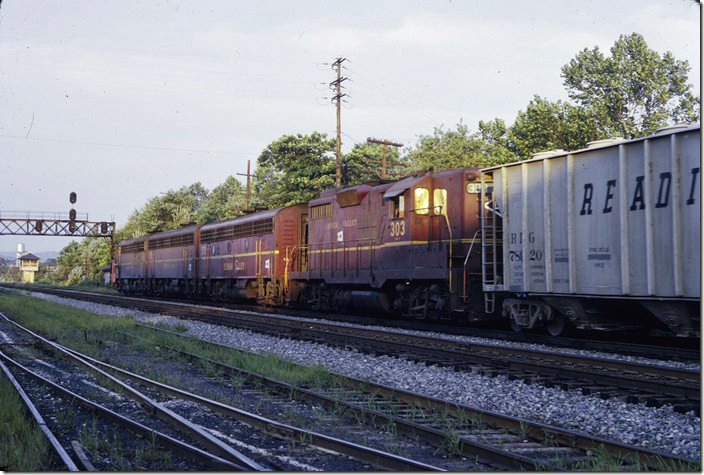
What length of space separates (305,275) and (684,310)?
13809 millimetres

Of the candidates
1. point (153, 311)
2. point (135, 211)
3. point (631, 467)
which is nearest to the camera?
point (631, 467)

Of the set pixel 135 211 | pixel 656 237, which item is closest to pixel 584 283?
pixel 656 237

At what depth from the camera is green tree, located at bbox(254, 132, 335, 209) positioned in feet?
153

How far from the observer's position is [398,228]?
680 inches

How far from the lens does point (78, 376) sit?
426 inches

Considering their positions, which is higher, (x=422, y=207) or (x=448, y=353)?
(x=422, y=207)

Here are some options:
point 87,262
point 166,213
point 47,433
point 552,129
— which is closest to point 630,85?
Answer: point 552,129

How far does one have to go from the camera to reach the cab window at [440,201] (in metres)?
16.4

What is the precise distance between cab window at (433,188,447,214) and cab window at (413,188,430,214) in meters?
0.18

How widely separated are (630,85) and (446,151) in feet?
70.4

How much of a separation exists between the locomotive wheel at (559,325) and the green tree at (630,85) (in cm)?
1241

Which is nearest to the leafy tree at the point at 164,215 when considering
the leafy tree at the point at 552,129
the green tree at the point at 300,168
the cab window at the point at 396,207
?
the green tree at the point at 300,168

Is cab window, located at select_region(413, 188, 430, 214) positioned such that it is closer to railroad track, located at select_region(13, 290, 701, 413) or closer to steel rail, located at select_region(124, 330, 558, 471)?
railroad track, located at select_region(13, 290, 701, 413)

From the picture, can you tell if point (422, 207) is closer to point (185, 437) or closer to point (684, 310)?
point (684, 310)
